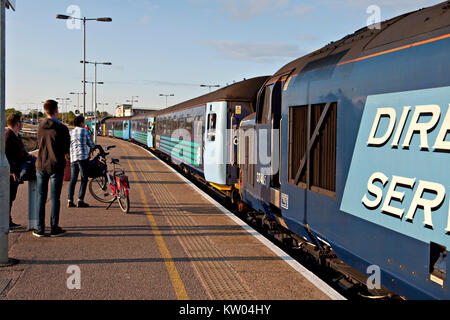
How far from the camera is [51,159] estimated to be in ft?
21.2

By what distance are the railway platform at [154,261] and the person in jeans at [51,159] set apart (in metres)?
0.45

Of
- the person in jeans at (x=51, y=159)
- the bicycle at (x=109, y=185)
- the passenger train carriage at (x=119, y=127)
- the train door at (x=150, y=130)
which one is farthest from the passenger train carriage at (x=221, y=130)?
the passenger train carriage at (x=119, y=127)

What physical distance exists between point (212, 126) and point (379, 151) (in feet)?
29.8

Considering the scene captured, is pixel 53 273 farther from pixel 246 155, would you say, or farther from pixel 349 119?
pixel 246 155

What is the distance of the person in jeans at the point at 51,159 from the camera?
6.44 meters

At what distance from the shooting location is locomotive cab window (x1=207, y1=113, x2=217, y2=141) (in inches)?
499

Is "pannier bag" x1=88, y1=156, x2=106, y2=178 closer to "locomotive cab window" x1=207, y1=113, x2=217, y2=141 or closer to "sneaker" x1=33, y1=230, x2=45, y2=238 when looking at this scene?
"sneaker" x1=33, y1=230, x2=45, y2=238

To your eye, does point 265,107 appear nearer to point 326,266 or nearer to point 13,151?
point 326,266

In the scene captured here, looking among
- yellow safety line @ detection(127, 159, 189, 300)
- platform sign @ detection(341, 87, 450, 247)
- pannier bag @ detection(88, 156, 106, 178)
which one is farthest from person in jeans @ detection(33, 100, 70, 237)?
platform sign @ detection(341, 87, 450, 247)

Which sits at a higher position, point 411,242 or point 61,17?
point 61,17

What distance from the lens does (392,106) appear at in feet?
12.7

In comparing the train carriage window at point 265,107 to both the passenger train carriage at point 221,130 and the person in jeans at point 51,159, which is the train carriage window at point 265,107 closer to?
the passenger train carriage at point 221,130

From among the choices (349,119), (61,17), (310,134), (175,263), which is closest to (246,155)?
(310,134)

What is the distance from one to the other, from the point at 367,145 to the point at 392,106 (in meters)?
0.51
